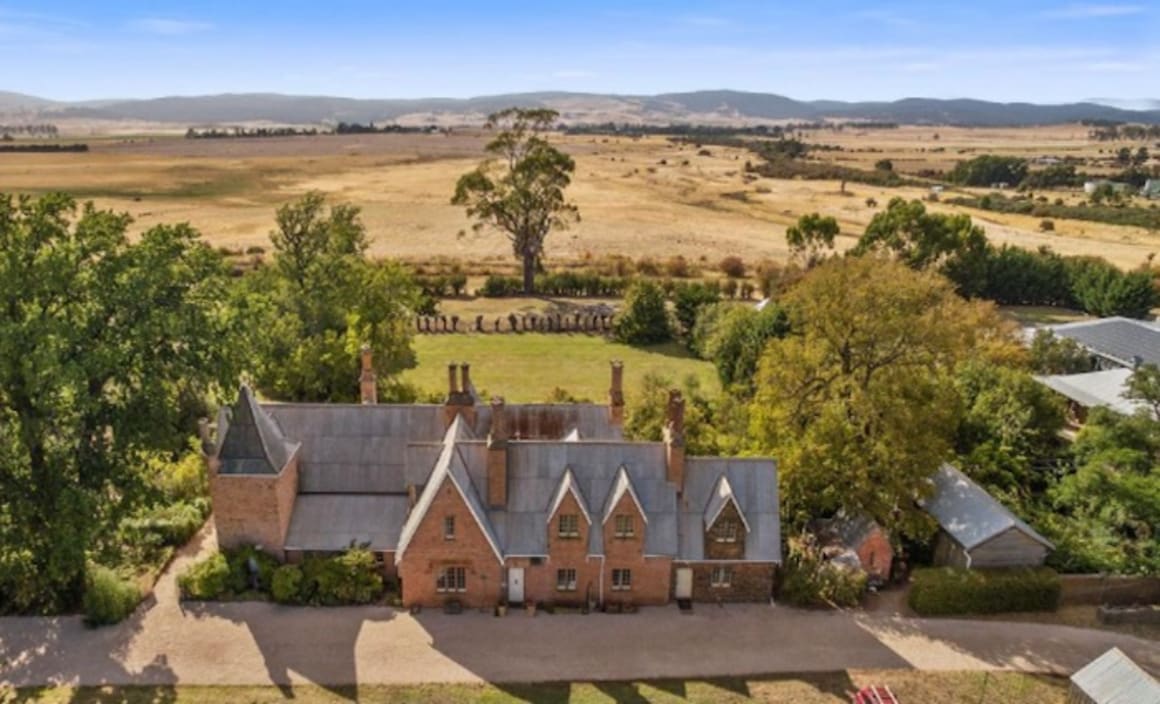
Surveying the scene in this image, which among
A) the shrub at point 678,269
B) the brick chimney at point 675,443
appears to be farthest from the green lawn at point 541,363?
the shrub at point 678,269

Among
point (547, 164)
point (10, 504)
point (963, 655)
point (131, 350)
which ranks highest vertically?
point (547, 164)

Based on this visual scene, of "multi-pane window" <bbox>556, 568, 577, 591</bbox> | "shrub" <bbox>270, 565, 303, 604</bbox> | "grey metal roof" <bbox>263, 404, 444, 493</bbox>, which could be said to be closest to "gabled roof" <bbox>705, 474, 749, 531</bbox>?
"multi-pane window" <bbox>556, 568, 577, 591</bbox>

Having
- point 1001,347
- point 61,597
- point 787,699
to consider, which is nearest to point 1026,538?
point 787,699

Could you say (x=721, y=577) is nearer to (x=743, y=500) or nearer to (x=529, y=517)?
(x=743, y=500)

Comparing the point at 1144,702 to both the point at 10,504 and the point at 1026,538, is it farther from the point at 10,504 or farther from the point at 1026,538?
the point at 10,504

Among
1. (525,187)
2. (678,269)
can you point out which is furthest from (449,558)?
Answer: (678,269)

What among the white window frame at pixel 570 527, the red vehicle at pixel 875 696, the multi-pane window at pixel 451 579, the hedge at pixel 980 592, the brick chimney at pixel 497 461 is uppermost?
the brick chimney at pixel 497 461

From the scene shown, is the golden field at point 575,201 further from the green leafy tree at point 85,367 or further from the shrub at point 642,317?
the green leafy tree at point 85,367
